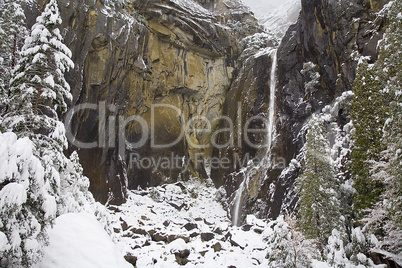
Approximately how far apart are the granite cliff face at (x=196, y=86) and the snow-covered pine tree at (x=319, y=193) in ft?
17.6

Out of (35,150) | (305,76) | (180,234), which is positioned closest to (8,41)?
(35,150)

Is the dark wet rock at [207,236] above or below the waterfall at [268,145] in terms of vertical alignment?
below

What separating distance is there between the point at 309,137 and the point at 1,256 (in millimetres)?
17128

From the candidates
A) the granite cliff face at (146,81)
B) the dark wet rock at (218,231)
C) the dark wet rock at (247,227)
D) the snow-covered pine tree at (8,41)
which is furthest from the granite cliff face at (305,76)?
the snow-covered pine tree at (8,41)

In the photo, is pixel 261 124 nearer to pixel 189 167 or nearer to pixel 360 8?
pixel 189 167

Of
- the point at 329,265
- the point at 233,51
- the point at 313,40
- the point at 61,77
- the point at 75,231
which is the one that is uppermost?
the point at 233,51

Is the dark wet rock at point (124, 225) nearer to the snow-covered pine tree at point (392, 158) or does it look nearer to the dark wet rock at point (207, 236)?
the dark wet rock at point (207, 236)

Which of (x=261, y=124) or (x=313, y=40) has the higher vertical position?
(x=313, y=40)

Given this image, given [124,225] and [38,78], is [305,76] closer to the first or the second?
[124,225]

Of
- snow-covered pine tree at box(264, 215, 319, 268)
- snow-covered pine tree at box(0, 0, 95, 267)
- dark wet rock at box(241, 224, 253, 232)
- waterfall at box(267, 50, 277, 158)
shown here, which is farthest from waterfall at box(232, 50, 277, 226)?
snow-covered pine tree at box(0, 0, 95, 267)

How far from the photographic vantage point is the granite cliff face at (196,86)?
83.5ft

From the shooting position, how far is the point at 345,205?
1686 centimetres

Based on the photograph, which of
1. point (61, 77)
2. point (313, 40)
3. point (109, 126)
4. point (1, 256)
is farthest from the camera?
point (109, 126)

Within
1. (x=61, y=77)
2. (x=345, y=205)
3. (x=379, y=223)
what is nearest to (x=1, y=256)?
(x=61, y=77)
